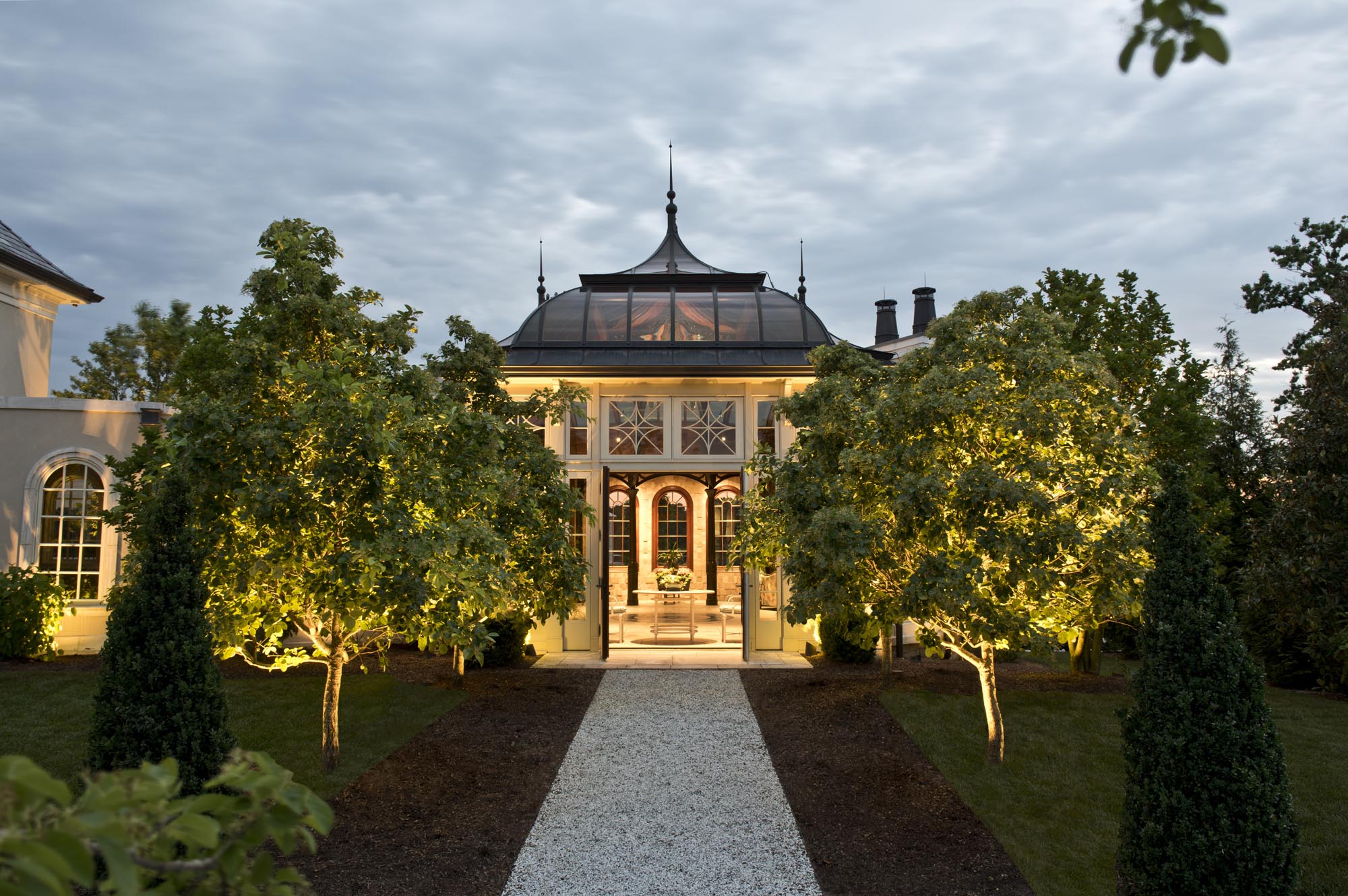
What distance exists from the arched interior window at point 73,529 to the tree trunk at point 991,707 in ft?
44.5

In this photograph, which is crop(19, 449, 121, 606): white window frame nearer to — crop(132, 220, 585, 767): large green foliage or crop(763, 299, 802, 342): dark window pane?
crop(132, 220, 585, 767): large green foliage

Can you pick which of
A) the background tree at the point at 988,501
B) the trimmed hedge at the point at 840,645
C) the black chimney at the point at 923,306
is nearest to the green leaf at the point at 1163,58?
A: the background tree at the point at 988,501

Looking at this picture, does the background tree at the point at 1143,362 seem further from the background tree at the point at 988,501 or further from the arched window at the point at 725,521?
the arched window at the point at 725,521

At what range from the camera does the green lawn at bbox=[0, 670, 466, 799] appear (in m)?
8.38

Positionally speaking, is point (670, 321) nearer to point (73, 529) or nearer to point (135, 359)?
point (73, 529)

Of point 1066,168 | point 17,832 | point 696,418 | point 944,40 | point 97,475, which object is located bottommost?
point 17,832

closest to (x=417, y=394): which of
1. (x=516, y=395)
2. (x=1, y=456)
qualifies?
(x=516, y=395)

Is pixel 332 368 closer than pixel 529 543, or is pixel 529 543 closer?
pixel 332 368

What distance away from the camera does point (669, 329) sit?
15.7 m

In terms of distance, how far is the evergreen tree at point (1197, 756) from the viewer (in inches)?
186

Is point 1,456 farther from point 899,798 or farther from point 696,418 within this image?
point 899,798

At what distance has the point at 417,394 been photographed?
811cm

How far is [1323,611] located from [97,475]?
1882cm

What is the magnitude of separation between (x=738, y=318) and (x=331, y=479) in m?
10.4
